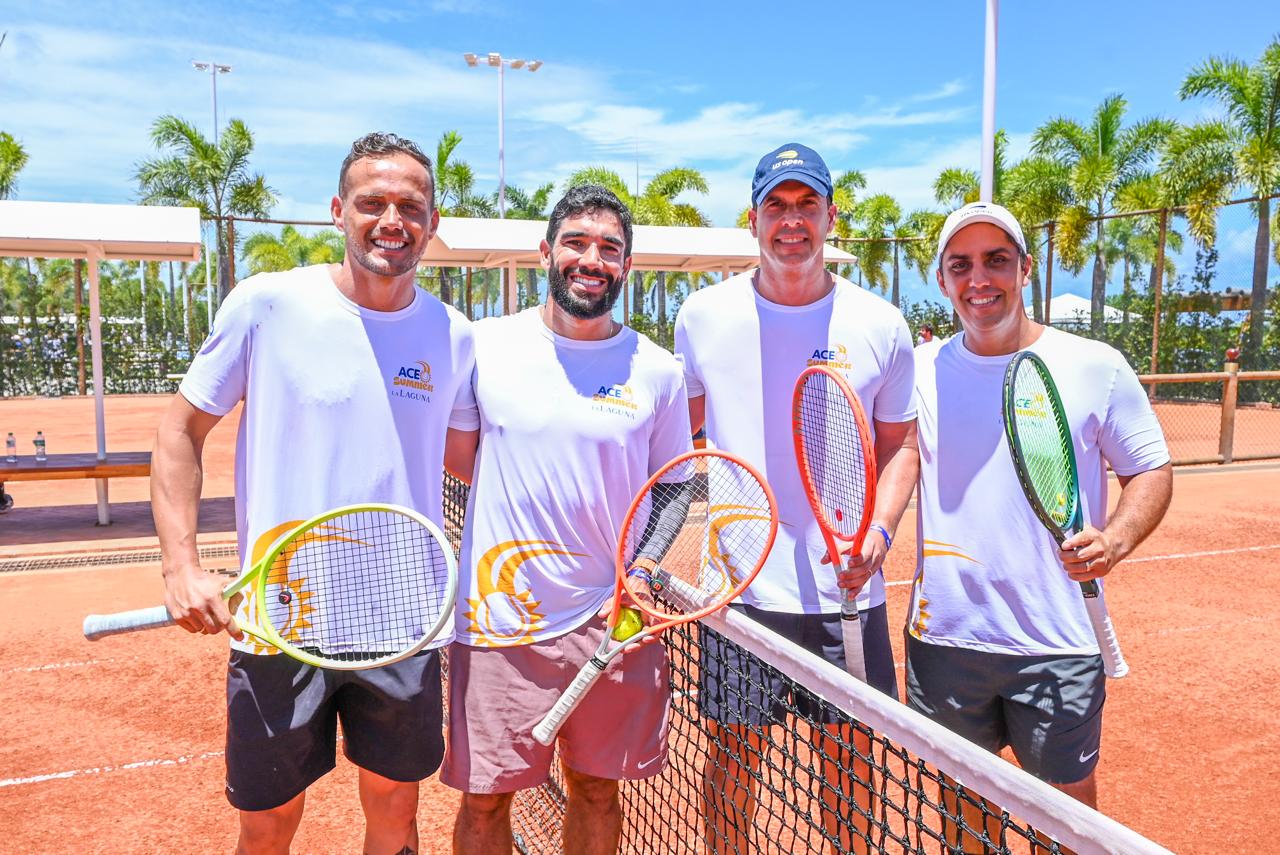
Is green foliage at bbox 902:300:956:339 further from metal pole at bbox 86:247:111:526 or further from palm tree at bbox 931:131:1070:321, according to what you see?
metal pole at bbox 86:247:111:526

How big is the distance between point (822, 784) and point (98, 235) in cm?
902

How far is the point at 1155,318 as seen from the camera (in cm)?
2022

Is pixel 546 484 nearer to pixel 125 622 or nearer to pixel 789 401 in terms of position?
pixel 789 401

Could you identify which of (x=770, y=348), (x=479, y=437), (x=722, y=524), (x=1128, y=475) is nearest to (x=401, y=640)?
(x=479, y=437)

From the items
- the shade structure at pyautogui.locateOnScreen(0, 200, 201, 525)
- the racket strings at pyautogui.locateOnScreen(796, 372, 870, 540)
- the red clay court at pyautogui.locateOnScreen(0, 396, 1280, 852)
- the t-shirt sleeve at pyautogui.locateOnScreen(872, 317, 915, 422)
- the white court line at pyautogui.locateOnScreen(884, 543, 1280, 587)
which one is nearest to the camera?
the racket strings at pyautogui.locateOnScreen(796, 372, 870, 540)

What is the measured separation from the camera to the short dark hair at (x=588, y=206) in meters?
2.66

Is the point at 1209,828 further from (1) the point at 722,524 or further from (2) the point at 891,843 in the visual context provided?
(1) the point at 722,524

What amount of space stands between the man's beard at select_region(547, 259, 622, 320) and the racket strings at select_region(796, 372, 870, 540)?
64 cm

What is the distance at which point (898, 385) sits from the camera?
2945 millimetres

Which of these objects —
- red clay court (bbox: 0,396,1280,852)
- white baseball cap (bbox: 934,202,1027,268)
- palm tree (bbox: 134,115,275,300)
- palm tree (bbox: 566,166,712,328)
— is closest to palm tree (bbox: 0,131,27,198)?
palm tree (bbox: 134,115,275,300)

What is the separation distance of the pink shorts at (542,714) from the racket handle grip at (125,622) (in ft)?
2.46

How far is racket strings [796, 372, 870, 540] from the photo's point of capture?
279 centimetres

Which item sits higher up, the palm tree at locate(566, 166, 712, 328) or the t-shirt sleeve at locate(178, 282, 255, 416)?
the palm tree at locate(566, 166, 712, 328)

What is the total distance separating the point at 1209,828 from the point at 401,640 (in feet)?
10.5
